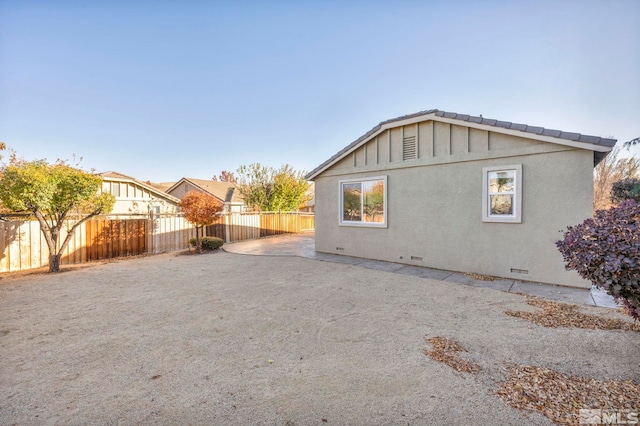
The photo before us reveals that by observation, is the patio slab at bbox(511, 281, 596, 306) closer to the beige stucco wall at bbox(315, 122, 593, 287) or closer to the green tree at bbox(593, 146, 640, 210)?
the beige stucco wall at bbox(315, 122, 593, 287)

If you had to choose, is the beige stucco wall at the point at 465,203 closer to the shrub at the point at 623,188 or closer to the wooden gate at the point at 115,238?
the wooden gate at the point at 115,238

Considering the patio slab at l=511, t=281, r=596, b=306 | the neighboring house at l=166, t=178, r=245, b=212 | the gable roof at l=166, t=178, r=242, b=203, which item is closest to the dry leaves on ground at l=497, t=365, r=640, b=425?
the patio slab at l=511, t=281, r=596, b=306

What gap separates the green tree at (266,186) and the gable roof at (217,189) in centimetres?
618

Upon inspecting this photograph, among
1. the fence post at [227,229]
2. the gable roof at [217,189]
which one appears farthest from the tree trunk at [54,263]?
the gable roof at [217,189]

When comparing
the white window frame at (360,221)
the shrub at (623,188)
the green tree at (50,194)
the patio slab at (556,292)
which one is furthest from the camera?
the shrub at (623,188)

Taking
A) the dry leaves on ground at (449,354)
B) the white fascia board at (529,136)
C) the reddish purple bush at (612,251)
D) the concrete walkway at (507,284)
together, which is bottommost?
the concrete walkway at (507,284)

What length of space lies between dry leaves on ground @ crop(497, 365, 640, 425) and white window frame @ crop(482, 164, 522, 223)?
4.66 meters

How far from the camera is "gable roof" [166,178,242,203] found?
27.9m

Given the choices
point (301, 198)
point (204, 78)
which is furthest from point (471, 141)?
point (301, 198)

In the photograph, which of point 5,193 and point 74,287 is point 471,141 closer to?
point 74,287

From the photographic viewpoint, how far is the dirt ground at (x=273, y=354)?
2244 millimetres

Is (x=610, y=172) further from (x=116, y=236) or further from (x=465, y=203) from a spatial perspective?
(x=116, y=236)

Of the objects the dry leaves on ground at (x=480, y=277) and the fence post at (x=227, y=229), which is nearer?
the dry leaves on ground at (x=480, y=277)

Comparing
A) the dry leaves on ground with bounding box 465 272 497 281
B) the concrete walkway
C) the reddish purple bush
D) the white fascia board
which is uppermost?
the white fascia board
